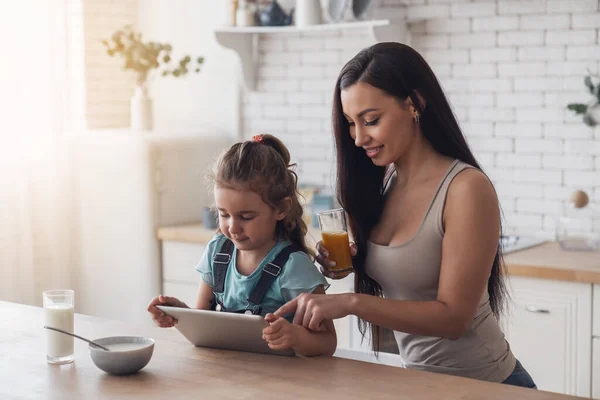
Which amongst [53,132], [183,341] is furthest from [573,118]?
[53,132]

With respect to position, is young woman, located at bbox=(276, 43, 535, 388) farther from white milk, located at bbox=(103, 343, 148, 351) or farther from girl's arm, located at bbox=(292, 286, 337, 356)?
white milk, located at bbox=(103, 343, 148, 351)

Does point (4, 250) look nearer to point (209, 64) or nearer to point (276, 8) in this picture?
point (209, 64)

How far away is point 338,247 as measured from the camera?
2371mm

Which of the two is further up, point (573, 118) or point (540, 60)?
point (540, 60)

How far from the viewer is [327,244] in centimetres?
239

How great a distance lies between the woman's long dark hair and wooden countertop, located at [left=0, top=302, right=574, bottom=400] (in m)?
0.49

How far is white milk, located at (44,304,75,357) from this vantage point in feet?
7.06

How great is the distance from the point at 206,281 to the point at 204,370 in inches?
18.6

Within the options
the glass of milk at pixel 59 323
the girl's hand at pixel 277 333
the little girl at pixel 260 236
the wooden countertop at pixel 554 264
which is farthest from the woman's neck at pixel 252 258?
the wooden countertop at pixel 554 264

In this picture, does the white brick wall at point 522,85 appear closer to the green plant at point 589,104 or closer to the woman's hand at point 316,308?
the green plant at point 589,104

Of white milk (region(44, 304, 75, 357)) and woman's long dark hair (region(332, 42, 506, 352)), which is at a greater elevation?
woman's long dark hair (region(332, 42, 506, 352))

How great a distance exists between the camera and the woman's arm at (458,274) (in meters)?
2.16

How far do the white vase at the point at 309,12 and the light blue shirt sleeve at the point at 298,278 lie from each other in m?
2.14

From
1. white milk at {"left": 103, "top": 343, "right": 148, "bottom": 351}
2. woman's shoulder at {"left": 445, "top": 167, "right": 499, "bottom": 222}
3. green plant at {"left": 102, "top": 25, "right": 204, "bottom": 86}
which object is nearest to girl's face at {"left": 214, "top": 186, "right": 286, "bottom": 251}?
white milk at {"left": 103, "top": 343, "right": 148, "bottom": 351}
